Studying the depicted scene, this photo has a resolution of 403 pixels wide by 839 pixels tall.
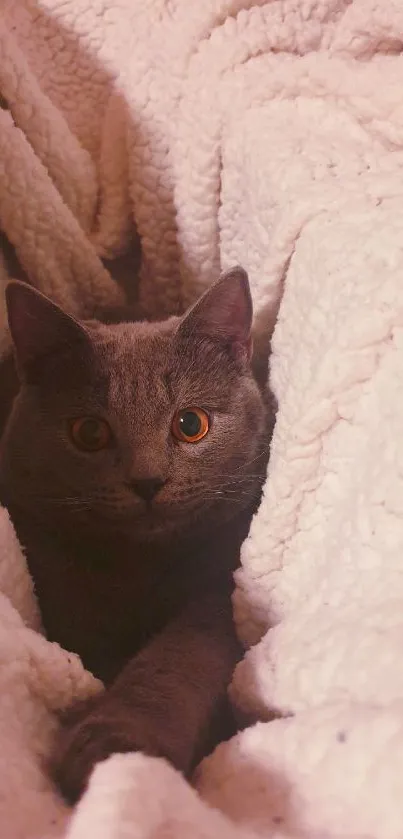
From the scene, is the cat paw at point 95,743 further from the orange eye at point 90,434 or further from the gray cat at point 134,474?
the orange eye at point 90,434

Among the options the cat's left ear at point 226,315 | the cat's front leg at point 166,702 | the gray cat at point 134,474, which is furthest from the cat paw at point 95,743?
the cat's left ear at point 226,315

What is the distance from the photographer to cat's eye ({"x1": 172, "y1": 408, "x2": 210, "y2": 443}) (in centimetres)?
89

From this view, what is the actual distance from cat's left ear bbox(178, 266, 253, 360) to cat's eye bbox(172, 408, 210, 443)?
0.35 ft

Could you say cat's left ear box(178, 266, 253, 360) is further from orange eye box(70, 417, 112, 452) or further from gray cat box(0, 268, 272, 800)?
orange eye box(70, 417, 112, 452)

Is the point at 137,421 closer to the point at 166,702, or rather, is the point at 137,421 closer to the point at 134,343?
the point at 134,343

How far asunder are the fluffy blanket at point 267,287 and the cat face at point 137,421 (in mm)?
86

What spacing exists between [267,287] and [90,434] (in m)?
0.29

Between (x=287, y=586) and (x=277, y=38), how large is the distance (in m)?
0.76

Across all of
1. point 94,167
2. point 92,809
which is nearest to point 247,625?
point 92,809

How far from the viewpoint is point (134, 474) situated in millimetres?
813

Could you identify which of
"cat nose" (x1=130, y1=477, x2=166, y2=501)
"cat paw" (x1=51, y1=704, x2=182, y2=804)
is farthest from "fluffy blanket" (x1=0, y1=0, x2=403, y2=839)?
"cat nose" (x1=130, y1=477, x2=166, y2=501)

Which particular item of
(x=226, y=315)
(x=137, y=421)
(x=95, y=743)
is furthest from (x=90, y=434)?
(x=95, y=743)

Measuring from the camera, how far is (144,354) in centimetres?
92

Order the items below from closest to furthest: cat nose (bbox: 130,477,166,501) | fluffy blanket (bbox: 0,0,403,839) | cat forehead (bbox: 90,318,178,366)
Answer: fluffy blanket (bbox: 0,0,403,839), cat nose (bbox: 130,477,166,501), cat forehead (bbox: 90,318,178,366)
